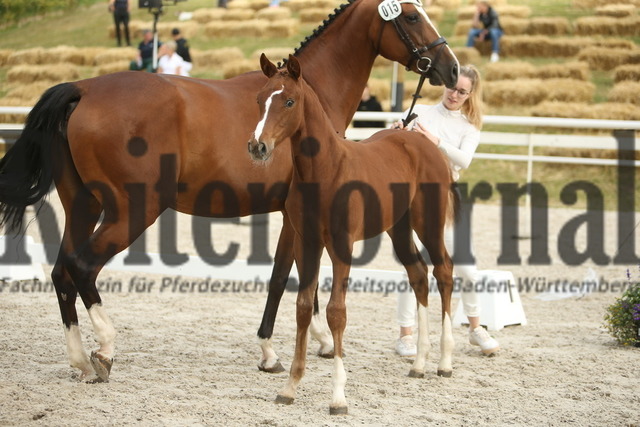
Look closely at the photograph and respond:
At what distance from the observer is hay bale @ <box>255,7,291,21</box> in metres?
18.1

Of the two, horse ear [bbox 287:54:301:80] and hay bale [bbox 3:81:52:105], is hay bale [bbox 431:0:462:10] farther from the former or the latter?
A: horse ear [bbox 287:54:301:80]

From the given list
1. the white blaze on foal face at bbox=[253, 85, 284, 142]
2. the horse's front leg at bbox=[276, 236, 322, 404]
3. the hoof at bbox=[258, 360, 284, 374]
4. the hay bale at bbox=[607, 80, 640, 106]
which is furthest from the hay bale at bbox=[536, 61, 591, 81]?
the white blaze on foal face at bbox=[253, 85, 284, 142]

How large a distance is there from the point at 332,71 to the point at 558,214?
660 cm

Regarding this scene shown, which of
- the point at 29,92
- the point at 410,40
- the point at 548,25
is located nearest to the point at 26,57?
the point at 29,92

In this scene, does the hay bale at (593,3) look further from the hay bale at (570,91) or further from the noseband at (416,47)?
the noseband at (416,47)

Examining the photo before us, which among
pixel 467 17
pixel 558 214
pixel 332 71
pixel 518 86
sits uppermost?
pixel 467 17

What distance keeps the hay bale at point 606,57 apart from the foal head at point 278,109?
1423cm

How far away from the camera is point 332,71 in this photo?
4824mm

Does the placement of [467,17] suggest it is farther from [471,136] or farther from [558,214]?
[471,136]

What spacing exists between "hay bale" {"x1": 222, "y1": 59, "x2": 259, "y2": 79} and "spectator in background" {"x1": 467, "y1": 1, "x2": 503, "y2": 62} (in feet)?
15.4

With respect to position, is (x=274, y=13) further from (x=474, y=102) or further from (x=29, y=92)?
(x=474, y=102)

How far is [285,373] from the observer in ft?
15.3

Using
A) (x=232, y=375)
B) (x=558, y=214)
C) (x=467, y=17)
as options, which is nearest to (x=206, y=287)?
(x=232, y=375)

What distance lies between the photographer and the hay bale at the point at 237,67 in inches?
647
